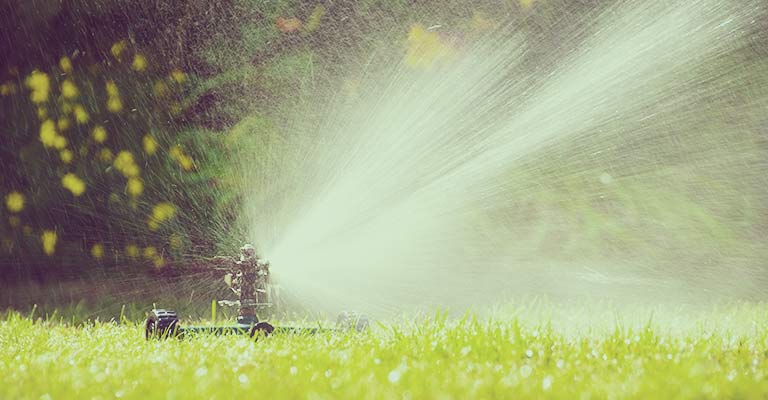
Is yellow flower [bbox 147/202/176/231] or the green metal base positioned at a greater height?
yellow flower [bbox 147/202/176/231]

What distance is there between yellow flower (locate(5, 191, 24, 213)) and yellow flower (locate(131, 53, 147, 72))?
108 cm

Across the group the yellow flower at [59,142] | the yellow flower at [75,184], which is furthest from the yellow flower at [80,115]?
the yellow flower at [75,184]

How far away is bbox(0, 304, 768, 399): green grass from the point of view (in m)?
2.15

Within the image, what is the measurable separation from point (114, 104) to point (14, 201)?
2.90 feet

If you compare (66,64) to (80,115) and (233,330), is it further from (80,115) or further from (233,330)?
(233,330)

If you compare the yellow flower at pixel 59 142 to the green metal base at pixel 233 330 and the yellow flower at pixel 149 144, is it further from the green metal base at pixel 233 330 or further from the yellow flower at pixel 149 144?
the green metal base at pixel 233 330

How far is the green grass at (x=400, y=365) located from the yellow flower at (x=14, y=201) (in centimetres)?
185

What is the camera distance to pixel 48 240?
206 inches

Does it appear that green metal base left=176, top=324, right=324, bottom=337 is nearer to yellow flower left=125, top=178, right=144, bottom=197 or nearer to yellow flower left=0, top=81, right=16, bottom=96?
yellow flower left=125, top=178, right=144, bottom=197

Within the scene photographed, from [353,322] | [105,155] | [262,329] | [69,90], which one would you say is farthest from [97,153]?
[353,322]

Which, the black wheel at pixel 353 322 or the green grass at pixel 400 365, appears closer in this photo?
the green grass at pixel 400 365

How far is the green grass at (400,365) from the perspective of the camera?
2.15m

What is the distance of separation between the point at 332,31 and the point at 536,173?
164 centimetres

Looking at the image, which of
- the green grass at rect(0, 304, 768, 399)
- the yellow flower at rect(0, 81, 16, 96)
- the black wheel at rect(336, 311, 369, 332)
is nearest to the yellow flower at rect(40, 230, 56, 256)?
the yellow flower at rect(0, 81, 16, 96)
